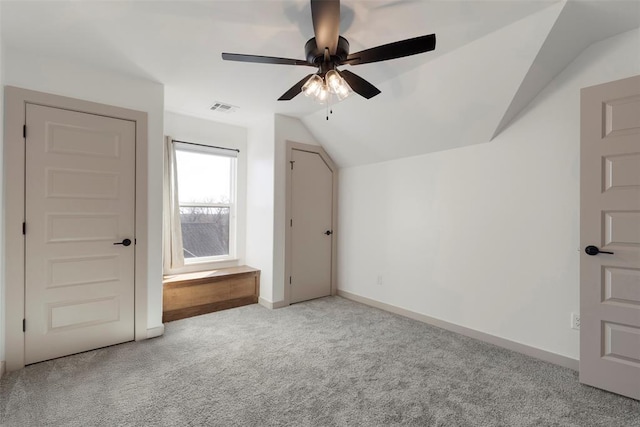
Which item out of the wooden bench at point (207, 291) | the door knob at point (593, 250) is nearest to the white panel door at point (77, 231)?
the wooden bench at point (207, 291)

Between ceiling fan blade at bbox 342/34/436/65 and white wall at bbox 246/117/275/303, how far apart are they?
2163 millimetres

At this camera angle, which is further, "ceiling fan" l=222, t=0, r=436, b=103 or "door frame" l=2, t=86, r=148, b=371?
"door frame" l=2, t=86, r=148, b=371

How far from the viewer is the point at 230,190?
433 centimetres

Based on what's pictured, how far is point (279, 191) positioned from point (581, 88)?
3.02 m

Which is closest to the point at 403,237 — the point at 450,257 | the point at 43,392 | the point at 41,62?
the point at 450,257

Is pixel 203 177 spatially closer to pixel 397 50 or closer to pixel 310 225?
pixel 310 225

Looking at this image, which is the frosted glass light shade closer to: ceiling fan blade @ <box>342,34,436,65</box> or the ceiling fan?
the ceiling fan

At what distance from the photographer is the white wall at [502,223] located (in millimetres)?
2367

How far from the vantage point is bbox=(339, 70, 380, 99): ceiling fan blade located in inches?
80.7

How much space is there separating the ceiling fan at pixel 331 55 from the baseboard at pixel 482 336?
8.06 ft

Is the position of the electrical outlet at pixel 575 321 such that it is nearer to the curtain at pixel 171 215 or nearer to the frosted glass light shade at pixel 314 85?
the frosted glass light shade at pixel 314 85

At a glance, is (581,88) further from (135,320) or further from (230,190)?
(135,320)

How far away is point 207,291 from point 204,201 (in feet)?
3.96

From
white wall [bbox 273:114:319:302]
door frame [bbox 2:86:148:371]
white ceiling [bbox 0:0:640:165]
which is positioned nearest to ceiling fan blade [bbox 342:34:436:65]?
white ceiling [bbox 0:0:640:165]
